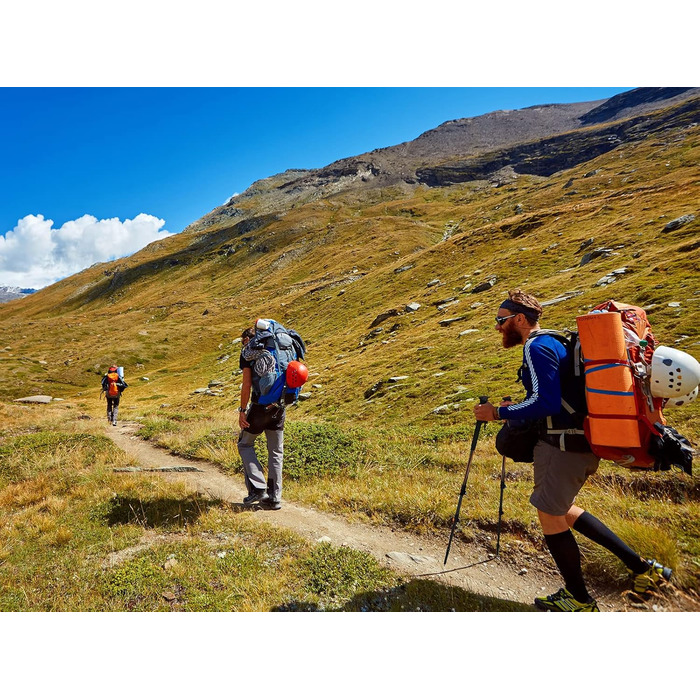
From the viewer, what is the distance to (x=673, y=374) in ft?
11.0

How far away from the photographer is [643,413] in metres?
3.50

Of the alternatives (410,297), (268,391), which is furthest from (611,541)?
(410,297)

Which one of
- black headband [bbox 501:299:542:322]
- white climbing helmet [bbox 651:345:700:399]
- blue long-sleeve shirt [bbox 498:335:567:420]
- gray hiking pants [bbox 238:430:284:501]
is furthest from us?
gray hiking pants [bbox 238:430:284:501]

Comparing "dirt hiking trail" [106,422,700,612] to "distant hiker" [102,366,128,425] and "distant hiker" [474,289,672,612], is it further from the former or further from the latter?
"distant hiker" [102,366,128,425]

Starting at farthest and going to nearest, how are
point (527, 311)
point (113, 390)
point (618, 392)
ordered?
point (113, 390), point (527, 311), point (618, 392)

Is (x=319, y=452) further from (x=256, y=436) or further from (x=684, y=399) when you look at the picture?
(x=684, y=399)

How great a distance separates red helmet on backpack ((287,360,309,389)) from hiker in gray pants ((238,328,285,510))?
21.4 inches

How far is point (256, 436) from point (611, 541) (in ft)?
18.3

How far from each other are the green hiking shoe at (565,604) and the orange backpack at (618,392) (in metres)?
1.57

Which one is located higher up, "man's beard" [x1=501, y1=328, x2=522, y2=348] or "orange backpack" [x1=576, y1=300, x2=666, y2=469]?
"man's beard" [x1=501, y1=328, x2=522, y2=348]

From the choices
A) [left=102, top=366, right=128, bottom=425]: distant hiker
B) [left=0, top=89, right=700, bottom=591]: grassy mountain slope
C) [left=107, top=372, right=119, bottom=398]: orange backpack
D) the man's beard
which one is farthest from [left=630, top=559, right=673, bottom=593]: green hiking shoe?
[left=107, top=372, right=119, bottom=398]: orange backpack

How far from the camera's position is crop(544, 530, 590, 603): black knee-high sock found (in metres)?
3.88

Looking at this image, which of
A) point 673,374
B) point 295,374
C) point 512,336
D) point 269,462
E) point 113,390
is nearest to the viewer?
point 673,374

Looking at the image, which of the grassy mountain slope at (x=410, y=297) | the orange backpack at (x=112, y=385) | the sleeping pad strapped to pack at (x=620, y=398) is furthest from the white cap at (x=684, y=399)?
the orange backpack at (x=112, y=385)
